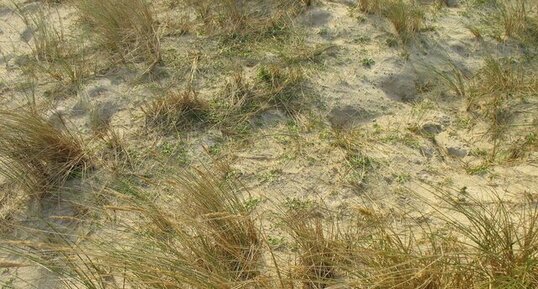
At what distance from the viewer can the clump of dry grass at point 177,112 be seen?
2.84 m

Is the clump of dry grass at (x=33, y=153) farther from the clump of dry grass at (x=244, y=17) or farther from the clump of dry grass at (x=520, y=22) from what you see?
the clump of dry grass at (x=520, y=22)

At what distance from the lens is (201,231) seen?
6.39 ft

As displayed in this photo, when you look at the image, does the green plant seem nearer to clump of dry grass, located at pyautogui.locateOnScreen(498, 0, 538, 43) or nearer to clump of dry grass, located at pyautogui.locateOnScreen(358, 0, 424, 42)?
clump of dry grass, located at pyautogui.locateOnScreen(358, 0, 424, 42)

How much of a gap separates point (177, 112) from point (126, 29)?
3.08ft

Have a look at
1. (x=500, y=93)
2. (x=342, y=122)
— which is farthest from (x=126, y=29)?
(x=500, y=93)

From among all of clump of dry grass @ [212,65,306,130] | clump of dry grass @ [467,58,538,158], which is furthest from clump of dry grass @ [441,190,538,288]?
clump of dry grass @ [212,65,306,130]

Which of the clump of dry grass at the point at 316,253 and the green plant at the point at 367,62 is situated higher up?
the green plant at the point at 367,62

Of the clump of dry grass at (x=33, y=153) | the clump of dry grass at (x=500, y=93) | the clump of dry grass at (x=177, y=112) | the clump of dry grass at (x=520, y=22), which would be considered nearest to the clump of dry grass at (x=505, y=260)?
the clump of dry grass at (x=500, y=93)

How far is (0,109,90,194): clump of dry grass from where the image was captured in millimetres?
2410

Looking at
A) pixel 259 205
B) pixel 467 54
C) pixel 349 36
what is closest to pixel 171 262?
pixel 259 205

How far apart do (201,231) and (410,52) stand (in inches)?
84.2

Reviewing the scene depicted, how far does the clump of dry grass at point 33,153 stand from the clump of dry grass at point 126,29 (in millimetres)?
993

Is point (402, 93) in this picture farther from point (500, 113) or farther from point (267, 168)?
point (267, 168)

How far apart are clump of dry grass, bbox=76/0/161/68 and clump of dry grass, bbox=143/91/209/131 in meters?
0.57
